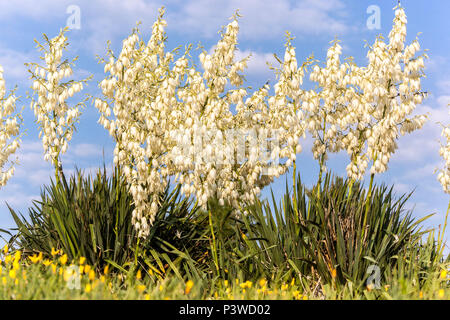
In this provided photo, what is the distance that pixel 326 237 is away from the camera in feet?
23.0

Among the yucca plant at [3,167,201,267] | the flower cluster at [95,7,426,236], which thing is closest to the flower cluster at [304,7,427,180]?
the flower cluster at [95,7,426,236]

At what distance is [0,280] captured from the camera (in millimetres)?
5645

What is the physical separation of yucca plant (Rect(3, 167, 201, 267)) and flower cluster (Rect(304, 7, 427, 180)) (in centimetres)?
274

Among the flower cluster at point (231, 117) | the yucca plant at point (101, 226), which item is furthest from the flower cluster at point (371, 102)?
the yucca plant at point (101, 226)

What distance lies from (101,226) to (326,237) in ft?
11.5

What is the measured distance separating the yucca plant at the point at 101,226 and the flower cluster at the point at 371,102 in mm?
2741

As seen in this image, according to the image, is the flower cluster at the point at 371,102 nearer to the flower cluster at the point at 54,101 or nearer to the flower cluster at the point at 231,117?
the flower cluster at the point at 231,117

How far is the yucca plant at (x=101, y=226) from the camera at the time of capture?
763cm

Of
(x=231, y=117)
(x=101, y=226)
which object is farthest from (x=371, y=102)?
(x=101, y=226)

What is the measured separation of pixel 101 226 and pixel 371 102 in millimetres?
4595

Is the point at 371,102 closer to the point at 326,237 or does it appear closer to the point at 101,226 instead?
Answer: the point at 326,237

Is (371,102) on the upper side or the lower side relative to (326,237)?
upper

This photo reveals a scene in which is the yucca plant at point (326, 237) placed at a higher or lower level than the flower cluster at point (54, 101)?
lower

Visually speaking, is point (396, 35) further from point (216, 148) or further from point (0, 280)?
point (0, 280)
